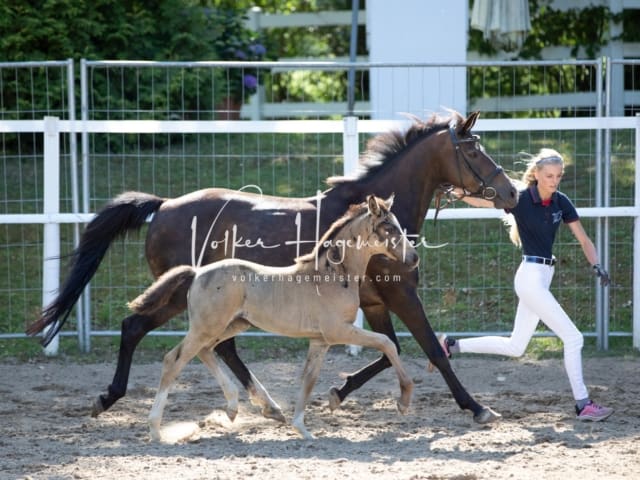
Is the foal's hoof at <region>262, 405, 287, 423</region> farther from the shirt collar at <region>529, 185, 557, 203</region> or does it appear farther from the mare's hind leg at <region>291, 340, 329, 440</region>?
the shirt collar at <region>529, 185, 557, 203</region>

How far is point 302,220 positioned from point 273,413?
135 cm

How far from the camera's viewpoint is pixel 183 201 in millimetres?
6863

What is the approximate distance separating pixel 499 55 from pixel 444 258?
5234 mm

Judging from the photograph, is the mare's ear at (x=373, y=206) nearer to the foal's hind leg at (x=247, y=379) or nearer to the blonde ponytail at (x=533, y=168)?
the foal's hind leg at (x=247, y=379)

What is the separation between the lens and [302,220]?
21.9 feet

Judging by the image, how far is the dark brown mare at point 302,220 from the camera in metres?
6.47

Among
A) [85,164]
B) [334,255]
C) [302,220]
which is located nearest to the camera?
[334,255]

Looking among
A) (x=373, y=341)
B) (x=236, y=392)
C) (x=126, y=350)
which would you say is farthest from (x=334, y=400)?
(x=126, y=350)

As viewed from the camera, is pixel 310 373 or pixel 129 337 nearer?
pixel 310 373

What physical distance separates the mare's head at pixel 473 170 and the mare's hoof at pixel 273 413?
6.51 feet

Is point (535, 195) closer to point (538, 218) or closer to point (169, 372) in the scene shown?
point (538, 218)

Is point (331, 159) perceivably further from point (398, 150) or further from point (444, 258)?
point (398, 150)

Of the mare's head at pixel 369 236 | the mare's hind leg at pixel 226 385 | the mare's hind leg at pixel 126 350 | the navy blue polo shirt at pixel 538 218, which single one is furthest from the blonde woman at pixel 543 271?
the mare's hind leg at pixel 126 350

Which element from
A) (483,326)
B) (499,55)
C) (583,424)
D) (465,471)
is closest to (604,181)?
(483,326)
